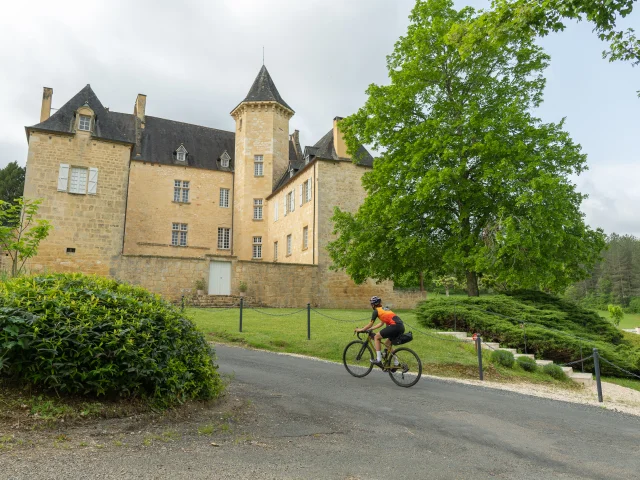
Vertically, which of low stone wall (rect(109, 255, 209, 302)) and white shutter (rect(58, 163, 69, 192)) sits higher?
white shutter (rect(58, 163, 69, 192))

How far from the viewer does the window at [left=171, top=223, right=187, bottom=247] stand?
34406 millimetres

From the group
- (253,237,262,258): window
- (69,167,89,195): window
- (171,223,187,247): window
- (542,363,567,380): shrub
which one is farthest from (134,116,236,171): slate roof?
(542,363,567,380): shrub

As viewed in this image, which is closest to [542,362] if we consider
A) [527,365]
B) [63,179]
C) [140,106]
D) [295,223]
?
[527,365]

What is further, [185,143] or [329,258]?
[185,143]

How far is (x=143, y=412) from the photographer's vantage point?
520 centimetres

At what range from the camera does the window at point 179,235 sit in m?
34.4

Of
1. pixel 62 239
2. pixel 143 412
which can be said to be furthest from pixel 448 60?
pixel 62 239

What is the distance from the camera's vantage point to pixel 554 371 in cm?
1137

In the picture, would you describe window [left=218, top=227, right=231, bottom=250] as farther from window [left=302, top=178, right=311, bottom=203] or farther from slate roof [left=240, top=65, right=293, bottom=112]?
slate roof [left=240, top=65, right=293, bottom=112]

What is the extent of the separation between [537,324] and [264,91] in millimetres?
27258

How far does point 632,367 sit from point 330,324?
865cm

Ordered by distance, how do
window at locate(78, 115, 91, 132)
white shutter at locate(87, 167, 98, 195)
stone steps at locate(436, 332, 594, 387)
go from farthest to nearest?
window at locate(78, 115, 91, 132), white shutter at locate(87, 167, 98, 195), stone steps at locate(436, 332, 594, 387)

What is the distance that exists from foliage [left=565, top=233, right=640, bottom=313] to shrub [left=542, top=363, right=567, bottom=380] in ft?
218

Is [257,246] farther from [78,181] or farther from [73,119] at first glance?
[73,119]
